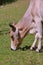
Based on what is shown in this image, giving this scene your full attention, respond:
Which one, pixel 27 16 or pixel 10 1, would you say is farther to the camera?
pixel 10 1

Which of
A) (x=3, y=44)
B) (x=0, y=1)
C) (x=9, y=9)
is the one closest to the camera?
(x=3, y=44)

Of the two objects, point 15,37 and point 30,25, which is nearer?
point 15,37

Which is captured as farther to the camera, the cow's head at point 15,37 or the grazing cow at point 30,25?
the cow's head at point 15,37

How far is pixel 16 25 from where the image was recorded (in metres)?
9.20

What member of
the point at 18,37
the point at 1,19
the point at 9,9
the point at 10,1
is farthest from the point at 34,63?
the point at 10,1

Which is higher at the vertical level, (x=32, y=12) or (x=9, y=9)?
(x=32, y=12)

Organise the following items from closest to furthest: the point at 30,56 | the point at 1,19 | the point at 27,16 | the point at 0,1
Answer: the point at 30,56 < the point at 27,16 < the point at 1,19 < the point at 0,1

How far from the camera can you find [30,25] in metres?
9.24

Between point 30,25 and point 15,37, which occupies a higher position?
point 30,25

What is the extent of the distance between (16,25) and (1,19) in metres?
6.80

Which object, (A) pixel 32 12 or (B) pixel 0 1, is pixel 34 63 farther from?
(B) pixel 0 1

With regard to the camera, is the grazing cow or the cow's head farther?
the cow's head

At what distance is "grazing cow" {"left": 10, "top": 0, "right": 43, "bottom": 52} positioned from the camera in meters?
8.94

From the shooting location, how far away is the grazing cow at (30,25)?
29.3ft
